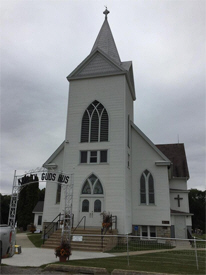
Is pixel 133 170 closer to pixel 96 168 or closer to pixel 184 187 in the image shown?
pixel 96 168

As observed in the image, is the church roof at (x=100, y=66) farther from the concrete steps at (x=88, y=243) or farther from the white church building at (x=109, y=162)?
the concrete steps at (x=88, y=243)

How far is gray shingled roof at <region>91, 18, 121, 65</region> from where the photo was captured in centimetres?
2346

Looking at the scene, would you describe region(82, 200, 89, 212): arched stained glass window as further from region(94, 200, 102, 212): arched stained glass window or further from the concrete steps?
the concrete steps

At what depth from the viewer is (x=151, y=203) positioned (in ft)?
65.6

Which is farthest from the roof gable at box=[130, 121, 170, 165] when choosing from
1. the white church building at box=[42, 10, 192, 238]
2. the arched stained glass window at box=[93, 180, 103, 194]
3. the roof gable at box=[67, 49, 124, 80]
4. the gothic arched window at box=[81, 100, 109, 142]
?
the arched stained glass window at box=[93, 180, 103, 194]

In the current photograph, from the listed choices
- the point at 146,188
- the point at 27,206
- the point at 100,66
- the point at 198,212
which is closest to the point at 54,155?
the point at 146,188

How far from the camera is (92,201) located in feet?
61.3

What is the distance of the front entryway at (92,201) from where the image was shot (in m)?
18.3

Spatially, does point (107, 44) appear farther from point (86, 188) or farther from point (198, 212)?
point (198, 212)

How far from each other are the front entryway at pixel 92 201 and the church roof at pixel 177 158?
9.96m

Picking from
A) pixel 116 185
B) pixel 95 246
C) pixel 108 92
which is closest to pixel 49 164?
pixel 116 185

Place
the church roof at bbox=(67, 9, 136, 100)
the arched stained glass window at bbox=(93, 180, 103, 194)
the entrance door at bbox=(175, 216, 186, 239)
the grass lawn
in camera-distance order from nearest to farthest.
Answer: the grass lawn
the arched stained glass window at bbox=(93, 180, 103, 194)
the church roof at bbox=(67, 9, 136, 100)
the entrance door at bbox=(175, 216, 186, 239)

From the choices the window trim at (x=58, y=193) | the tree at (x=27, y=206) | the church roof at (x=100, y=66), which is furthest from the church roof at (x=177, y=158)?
the tree at (x=27, y=206)

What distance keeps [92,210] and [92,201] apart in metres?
0.65
